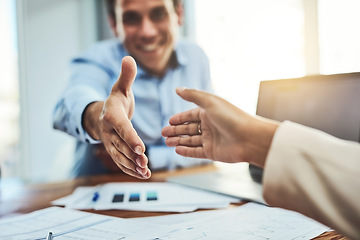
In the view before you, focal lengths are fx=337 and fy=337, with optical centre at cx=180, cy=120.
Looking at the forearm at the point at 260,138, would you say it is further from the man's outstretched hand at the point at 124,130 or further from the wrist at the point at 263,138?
the man's outstretched hand at the point at 124,130

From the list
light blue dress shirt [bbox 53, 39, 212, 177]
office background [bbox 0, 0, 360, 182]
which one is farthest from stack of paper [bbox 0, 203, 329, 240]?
office background [bbox 0, 0, 360, 182]

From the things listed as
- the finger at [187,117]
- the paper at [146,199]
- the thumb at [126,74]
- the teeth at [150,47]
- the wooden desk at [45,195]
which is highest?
the teeth at [150,47]

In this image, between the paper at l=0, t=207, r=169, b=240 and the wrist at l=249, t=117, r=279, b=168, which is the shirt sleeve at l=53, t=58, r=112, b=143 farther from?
the wrist at l=249, t=117, r=279, b=168

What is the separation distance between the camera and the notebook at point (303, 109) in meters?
0.74

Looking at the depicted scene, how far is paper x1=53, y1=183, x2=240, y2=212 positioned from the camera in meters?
0.73

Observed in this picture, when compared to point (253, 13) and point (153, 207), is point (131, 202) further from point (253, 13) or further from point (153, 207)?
point (253, 13)

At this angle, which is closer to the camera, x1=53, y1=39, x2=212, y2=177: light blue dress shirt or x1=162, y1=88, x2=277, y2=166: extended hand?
x1=162, y1=88, x2=277, y2=166: extended hand

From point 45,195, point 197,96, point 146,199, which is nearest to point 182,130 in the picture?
point 197,96

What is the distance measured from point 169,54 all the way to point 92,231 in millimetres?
1681

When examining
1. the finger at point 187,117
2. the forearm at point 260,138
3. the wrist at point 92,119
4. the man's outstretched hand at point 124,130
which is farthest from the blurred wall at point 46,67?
the forearm at point 260,138

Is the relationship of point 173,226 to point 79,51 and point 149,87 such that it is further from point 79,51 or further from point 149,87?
point 79,51

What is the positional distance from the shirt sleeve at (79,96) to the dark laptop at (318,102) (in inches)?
19.5

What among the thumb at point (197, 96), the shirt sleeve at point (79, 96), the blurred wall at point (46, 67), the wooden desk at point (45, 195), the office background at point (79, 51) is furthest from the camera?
the blurred wall at point (46, 67)

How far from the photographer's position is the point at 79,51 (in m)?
2.67
